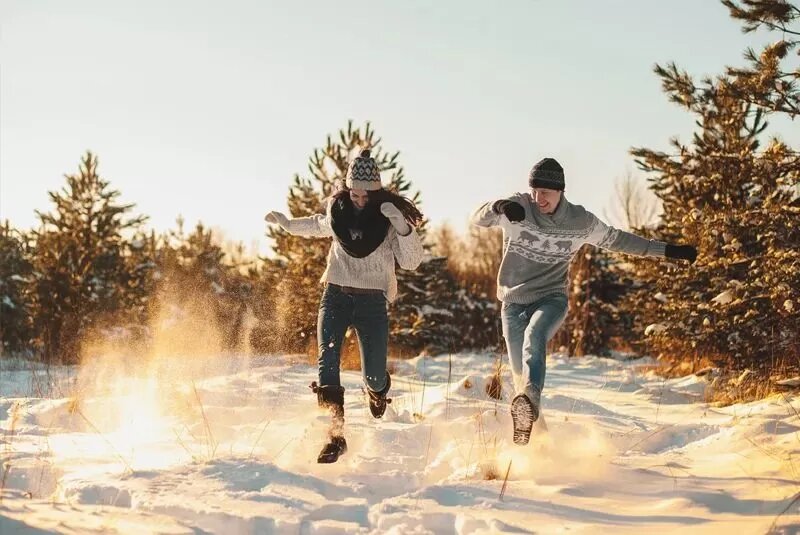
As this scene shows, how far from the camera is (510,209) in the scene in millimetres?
4602

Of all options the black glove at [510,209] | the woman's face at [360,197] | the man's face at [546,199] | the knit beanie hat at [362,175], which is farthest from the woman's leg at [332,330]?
the man's face at [546,199]

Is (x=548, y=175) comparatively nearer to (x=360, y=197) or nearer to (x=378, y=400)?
(x=360, y=197)

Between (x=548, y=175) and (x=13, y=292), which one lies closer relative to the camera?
(x=548, y=175)

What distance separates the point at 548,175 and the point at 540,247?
1.57 ft

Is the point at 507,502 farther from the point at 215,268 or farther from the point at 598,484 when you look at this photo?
the point at 215,268

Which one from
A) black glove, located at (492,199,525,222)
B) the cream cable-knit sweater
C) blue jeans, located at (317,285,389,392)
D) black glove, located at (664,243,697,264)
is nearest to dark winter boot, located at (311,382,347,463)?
blue jeans, located at (317,285,389,392)

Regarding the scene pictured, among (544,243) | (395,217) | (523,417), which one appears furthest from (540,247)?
(523,417)

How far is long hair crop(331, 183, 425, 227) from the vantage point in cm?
509

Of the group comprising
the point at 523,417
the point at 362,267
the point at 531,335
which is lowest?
the point at 523,417

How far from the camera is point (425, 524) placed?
10.9 ft

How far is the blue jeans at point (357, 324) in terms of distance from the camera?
5.02 meters

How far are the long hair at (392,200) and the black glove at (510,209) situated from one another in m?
0.66

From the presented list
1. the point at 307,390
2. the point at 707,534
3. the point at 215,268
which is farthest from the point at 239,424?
the point at 215,268

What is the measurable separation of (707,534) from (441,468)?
170 cm
